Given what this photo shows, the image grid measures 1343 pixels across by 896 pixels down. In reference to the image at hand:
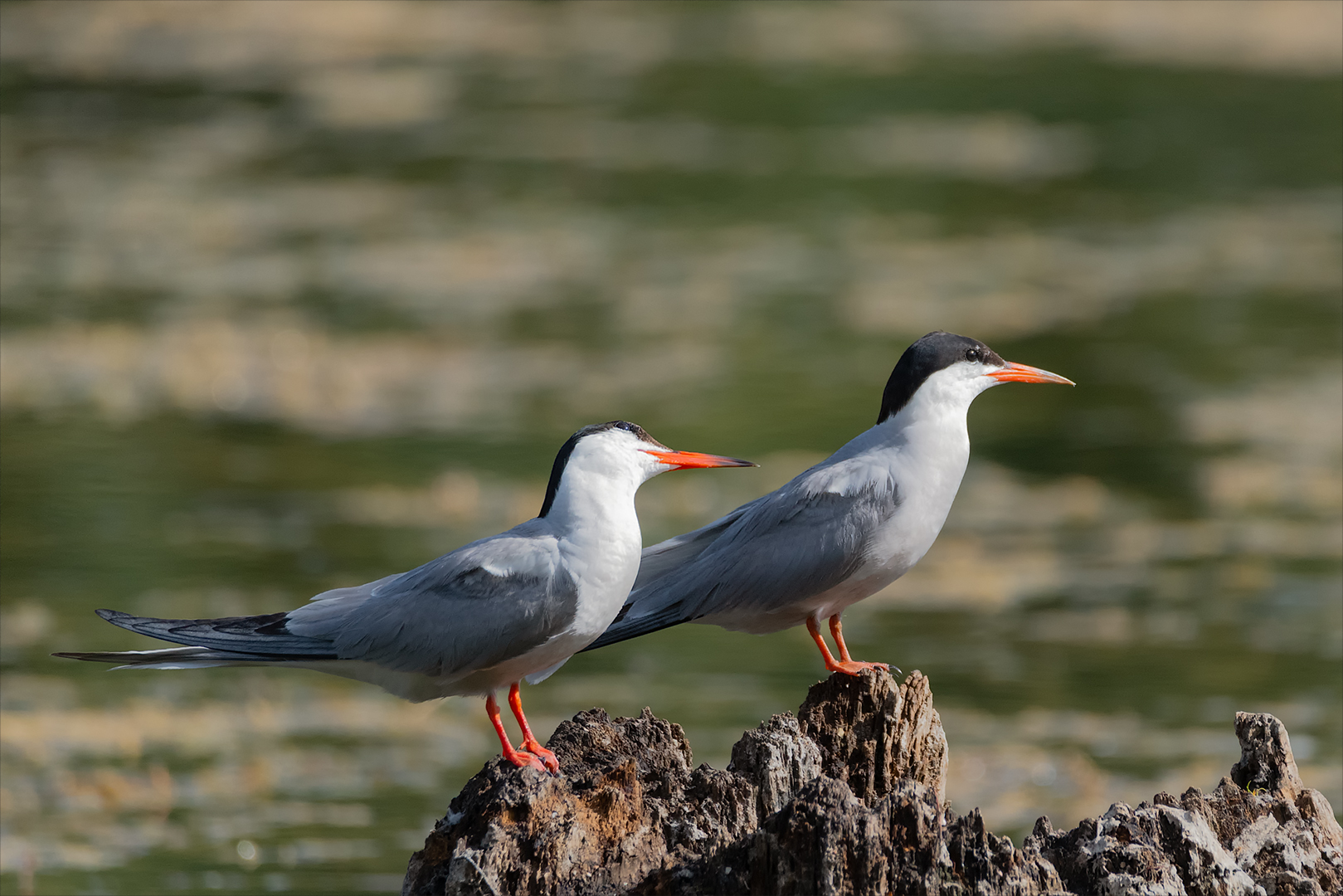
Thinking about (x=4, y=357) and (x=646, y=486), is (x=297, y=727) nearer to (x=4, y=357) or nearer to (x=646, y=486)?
(x=646, y=486)

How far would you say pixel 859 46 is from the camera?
23922mm

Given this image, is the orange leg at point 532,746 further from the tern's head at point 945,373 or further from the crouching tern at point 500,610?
the tern's head at point 945,373

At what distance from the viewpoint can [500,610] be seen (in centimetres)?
471

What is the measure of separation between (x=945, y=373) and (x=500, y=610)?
4.83 feet

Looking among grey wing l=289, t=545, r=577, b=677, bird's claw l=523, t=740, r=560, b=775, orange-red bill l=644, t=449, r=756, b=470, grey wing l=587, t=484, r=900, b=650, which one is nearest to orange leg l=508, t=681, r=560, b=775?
bird's claw l=523, t=740, r=560, b=775

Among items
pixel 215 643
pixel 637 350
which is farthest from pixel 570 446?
pixel 637 350

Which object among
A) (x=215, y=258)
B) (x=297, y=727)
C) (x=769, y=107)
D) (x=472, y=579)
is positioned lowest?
(x=472, y=579)

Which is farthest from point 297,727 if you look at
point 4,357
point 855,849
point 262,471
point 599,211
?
point 599,211

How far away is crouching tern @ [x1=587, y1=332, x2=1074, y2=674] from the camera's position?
5.21 metres

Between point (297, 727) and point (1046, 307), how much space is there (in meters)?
9.58

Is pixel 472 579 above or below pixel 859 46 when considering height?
below

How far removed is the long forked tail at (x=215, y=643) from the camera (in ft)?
15.2

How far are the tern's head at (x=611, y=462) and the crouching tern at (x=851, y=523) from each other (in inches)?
21.6

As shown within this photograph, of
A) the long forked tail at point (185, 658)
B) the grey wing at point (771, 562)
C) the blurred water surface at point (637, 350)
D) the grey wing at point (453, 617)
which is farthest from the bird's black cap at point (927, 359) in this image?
the blurred water surface at point (637, 350)
